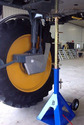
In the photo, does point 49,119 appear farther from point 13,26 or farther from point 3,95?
point 13,26

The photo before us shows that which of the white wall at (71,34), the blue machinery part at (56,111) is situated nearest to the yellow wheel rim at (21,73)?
the blue machinery part at (56,111)

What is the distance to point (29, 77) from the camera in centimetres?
202

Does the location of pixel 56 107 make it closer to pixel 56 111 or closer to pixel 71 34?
pixel 56 111

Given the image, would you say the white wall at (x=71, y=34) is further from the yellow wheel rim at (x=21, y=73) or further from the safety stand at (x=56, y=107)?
the safety stand at (x=56, y=107)

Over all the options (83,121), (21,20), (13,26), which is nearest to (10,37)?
(13,26)

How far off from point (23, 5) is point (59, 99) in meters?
1.19

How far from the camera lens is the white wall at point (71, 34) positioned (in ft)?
44.6

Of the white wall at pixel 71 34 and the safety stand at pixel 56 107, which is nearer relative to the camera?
the safety stand at pixel 56 107

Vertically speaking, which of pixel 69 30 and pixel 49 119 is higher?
pixel 69 30

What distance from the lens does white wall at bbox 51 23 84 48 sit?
13.6m

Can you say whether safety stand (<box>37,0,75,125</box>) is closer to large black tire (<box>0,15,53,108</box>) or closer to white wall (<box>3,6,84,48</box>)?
large black tire (<box>0,15,53,108</box>)

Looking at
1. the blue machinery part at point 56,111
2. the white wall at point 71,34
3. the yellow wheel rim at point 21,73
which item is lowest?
the blue machinery part at point 56,111

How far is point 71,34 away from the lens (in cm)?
1512

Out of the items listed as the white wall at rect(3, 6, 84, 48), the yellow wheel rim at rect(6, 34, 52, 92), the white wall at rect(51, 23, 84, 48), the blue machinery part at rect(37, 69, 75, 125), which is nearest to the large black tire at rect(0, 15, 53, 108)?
the yellow wheel rim at rect(6, 34, 52, 92)
